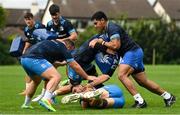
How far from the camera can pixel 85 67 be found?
46.7 feet

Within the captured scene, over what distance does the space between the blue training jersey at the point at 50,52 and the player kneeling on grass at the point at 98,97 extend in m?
0.69

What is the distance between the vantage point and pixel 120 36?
1317cm

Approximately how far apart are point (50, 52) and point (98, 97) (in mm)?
1216

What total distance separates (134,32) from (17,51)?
59.7 m

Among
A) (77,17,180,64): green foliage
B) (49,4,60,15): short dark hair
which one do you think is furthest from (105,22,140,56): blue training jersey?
(77,17,180,64): green foliage

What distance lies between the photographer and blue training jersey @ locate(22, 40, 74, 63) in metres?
12.3

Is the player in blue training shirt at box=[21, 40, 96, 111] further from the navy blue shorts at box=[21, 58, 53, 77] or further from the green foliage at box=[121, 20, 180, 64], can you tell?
the green foliage at box=[121, 20, 180, 64]

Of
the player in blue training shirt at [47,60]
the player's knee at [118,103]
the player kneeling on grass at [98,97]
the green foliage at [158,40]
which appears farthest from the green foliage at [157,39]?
the player in blue training shirt at [47,60]

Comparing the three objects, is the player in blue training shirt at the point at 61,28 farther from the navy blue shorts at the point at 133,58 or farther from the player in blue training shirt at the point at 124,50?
the navy blue shorts at the point at 133,58

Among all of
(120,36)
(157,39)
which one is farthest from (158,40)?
(120,36)

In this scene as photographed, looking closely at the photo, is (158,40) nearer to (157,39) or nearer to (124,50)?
(157,39)

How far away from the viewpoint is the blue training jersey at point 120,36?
13.0 meters

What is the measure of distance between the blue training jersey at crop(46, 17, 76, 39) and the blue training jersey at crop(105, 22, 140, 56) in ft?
7.12

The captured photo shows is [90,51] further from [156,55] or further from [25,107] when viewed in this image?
[156,55]
